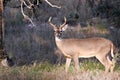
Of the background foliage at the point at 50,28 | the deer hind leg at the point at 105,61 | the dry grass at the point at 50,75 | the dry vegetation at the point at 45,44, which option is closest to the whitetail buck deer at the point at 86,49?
the deer hind leg at the point at 105,61

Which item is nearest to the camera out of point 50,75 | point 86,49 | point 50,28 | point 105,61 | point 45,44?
point 50,75

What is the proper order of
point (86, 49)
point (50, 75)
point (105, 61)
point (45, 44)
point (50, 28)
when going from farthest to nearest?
point (50, 28), point (45, 44), point (86, 49), point (105, 61), point (50, 75)

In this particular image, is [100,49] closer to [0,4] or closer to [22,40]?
[0,4]

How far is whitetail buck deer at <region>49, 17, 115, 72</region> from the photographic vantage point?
548 inches

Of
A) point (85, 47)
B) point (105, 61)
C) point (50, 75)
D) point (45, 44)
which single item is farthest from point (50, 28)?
point (50, 75)

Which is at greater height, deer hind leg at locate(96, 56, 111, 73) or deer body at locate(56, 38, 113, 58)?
deer body at locate(56, 38, 113, 58)

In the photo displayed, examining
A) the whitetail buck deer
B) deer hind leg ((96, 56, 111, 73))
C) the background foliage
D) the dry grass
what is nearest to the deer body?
the whitetail buck deer

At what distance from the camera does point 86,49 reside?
14.4m

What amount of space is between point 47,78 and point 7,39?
9.09 m

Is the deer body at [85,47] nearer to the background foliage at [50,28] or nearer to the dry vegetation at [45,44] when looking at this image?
the dry vegetation at [45,44]

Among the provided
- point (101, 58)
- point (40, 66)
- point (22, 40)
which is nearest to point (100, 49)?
point (101, 58)

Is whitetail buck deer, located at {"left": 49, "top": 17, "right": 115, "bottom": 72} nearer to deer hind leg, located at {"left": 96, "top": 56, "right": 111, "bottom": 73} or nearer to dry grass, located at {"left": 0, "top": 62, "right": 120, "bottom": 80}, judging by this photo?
deer hind leg, located at {"left": 96, "top": 56, "right": 111, "bottom": 73}

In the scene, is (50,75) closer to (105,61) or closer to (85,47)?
(105,61)

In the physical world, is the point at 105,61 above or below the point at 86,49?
below
